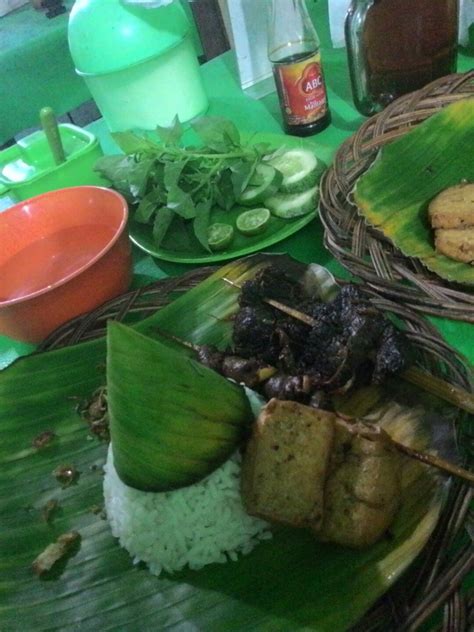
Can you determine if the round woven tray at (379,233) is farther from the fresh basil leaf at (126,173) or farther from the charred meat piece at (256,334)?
the fresh basil leaf at (126,173)

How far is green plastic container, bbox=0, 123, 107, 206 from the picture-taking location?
8.21 feet

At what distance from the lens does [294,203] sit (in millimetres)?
2191

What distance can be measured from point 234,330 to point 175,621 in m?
0.80

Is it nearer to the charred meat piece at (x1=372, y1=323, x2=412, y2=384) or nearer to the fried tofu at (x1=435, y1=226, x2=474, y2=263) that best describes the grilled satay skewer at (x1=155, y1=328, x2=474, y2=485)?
the charred meat piece at (x1=372, y1=323, x2=412, y2=384)

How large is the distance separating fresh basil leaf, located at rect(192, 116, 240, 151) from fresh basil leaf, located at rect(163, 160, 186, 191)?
8.7 inches

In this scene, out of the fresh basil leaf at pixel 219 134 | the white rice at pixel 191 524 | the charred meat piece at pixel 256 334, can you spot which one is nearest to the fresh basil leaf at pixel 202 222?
the fresh basil leaf at pixel 219 134

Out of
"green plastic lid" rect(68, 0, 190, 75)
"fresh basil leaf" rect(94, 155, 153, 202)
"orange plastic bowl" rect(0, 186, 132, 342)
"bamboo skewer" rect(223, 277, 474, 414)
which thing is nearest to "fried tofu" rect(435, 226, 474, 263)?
"bamboo skewer" rect(223, 277, 474, 414)

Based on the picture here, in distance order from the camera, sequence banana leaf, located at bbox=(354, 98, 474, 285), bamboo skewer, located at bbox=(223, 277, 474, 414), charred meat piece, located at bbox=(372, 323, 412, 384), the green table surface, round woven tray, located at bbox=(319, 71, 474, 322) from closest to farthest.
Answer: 1. bamboo skewer, located at bbox=(223, 277, 474, 414)
2. charred meat piece, located at bbox=(372, 323, 412, 384)
3. round woven tray, located at bbox=(319, 71, 474, 322)
4. banana leaf, located at bbox=(354, 98, 474, 285)
5. the green table surface

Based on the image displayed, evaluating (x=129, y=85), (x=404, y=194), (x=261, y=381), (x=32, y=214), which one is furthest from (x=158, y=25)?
(x=261, y=381)

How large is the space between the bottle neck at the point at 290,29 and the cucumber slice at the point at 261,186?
2.85 feet

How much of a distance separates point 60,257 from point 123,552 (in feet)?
4.09

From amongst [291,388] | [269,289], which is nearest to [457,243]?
[269,289]

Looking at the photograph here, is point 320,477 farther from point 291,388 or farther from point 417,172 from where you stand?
point 417,172

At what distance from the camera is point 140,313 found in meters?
1.99
